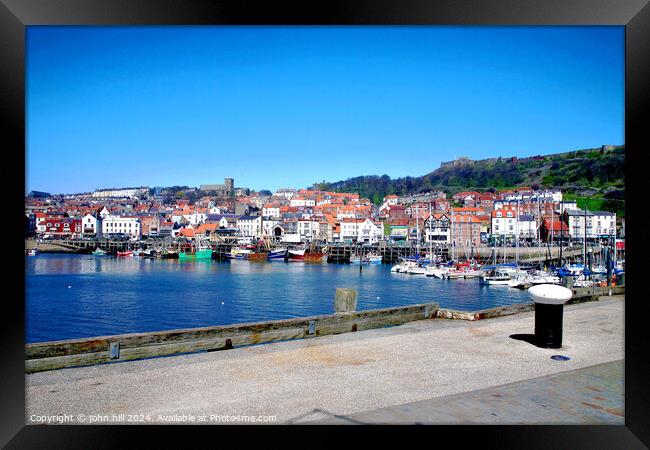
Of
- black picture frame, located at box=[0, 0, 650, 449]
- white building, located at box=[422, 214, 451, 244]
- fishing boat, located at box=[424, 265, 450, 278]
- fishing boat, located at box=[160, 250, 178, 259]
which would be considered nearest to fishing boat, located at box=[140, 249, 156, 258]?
fishing boat, located at box=[160, 250, 178, 259]

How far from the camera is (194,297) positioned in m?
24.2

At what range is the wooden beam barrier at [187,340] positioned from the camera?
164 inches

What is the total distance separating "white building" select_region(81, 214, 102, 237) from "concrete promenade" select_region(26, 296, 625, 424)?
50.1 metres

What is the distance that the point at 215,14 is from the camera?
3434 mm

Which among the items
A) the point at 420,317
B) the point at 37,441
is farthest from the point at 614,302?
the point at 37,441

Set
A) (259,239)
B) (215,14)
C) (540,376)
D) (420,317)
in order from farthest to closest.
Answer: (259,239), (420,317), (540,376), (215,14)

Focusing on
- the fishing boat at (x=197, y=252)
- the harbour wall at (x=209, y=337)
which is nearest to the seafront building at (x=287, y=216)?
the fishing boat at (x=197, y=252)

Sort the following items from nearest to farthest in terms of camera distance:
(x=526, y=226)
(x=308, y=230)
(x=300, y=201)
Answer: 1. (x=526, y=226)
2. (x=308, y=230)
3. (x=300, y=201)

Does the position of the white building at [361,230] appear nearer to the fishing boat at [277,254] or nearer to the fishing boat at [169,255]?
the fishing boat at [277,254]

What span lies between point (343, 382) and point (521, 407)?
1135 mm

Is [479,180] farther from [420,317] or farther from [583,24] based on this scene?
[583,24]

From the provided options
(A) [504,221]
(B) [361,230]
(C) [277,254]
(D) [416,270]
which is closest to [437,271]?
(D) [416,270]

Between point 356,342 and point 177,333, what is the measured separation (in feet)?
5.31

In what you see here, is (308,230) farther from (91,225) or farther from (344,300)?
(344,300)
